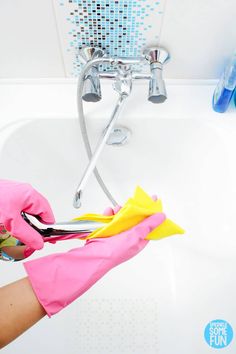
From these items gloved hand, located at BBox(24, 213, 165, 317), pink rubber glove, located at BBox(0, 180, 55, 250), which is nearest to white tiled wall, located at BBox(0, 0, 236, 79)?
pink rubber glove, located at BBox(0, 180, 55, 250)

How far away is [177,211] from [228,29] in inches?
25.4

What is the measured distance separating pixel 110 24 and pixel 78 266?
2.04ft

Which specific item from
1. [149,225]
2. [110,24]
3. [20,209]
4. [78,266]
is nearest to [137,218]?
[149,225]

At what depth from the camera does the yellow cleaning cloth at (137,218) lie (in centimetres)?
54

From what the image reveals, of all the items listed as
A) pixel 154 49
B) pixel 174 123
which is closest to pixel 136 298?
pixel 174 123

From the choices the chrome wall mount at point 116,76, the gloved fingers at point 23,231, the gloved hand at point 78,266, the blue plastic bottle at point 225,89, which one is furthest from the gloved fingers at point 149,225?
the blue plastic bottle at point 225,89

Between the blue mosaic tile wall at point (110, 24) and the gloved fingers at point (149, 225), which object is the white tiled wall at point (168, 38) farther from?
the gloved fingers at point (149, 225)

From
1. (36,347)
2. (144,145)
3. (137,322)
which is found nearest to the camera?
(36,347)

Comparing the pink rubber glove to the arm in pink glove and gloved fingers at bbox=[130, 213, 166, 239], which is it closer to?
the arm in pink glove

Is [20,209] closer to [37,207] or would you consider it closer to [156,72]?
[37,207]

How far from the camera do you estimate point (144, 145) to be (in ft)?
3.39

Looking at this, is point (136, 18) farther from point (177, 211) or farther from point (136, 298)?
point (136, 298)

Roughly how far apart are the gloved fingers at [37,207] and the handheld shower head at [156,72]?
391 mm

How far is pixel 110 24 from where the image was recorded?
748 mm
